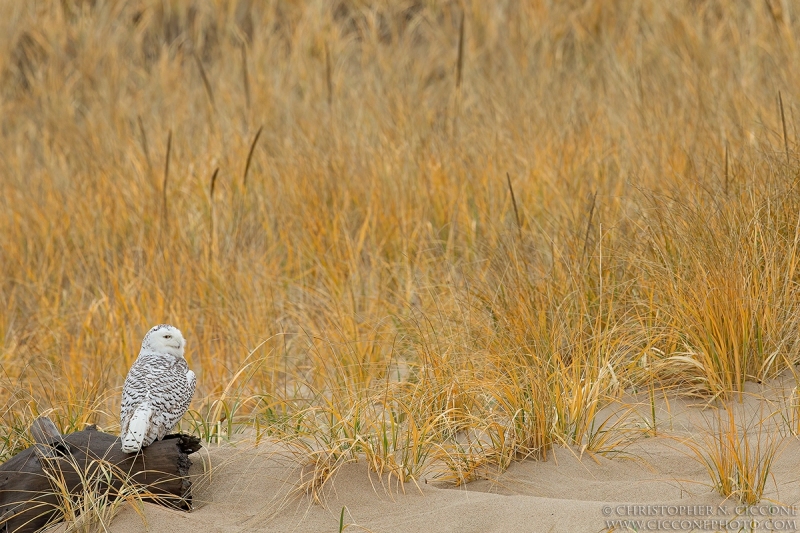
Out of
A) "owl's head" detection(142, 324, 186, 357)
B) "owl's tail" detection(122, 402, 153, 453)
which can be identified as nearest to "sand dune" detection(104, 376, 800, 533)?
"owl's tail" detection(122, 402, 153, 453)

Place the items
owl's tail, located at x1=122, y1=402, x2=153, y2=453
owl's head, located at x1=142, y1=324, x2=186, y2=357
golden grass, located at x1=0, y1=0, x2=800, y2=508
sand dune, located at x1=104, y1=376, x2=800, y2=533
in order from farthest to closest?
1. golden grass, located at x1=0, y1=0, x2=800, y2=508
2. owl's head, located at x1=142, y1=324, x2=186, y2=357
3. owl's tail, located at x1=122, y1=402, x2=153, y2=453
4. sand dune, located at x1=104, y1=376, x2=800, y2=533

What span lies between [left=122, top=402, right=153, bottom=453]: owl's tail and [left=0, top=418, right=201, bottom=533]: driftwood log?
0.07 m

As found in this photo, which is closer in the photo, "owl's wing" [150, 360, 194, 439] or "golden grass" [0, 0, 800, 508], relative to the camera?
"owl's wing" [150, 360, 194, 439]

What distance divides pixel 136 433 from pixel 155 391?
145mm

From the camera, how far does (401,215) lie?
4.82 m

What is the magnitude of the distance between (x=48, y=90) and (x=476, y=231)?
168 inches

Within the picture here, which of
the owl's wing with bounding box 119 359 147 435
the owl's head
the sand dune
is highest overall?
the owl's head

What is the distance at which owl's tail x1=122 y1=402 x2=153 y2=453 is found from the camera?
109 inches

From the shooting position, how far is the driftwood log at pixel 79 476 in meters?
2.83

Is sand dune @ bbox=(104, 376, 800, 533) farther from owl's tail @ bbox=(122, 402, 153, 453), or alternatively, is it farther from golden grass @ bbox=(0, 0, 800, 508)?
owl's tail @ bbox=(122, 402, 153, 453)

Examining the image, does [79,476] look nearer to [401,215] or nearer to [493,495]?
[493,495]

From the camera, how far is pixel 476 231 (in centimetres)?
475

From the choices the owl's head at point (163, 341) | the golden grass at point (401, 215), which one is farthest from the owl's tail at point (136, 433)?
the golden grass at point (401, 215)

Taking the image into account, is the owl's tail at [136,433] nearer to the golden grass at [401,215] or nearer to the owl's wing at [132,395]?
the owl's wing at [132,395]
